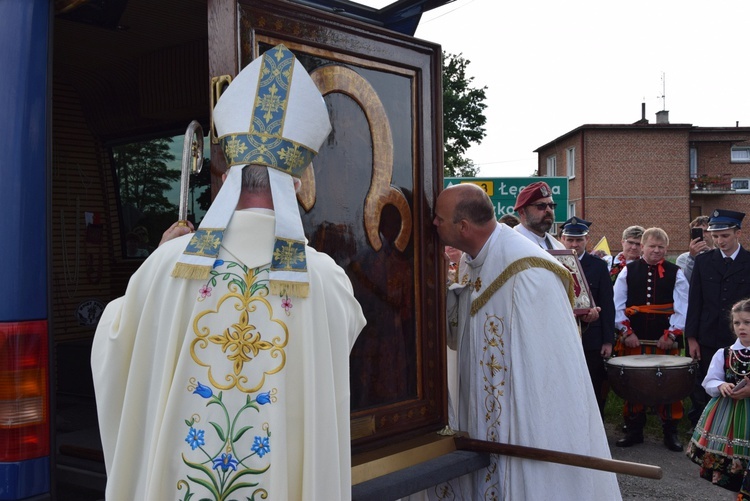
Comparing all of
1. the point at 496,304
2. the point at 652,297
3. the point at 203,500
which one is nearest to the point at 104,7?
the point at 496,304

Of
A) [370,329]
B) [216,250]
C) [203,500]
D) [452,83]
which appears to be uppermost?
[452,83]

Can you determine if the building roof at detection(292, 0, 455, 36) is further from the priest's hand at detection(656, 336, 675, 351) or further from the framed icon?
the priest's hand at detection(656, 336, 675, 351)

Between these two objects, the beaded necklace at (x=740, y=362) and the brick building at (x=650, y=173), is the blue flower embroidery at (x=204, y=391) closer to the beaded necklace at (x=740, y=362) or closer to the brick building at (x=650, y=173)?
the beaded necklace at (x=740, y=362)

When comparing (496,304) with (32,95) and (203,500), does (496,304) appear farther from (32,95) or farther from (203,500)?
(32,95)

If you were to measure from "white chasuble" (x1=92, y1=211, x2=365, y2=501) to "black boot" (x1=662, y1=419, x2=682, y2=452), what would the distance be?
6.04 metres

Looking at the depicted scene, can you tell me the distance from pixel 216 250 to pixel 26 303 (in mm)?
796

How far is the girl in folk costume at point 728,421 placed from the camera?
5.27 meters

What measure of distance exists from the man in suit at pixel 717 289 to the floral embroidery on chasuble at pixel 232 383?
21.4 ft

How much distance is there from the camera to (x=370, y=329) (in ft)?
10.1

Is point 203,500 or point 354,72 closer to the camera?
point 203,500

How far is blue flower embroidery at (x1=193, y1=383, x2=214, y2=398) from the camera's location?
7.19 feet

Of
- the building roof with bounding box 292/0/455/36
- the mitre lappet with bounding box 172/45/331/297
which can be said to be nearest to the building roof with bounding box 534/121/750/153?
the building roof with bounding box 292/0/455/36

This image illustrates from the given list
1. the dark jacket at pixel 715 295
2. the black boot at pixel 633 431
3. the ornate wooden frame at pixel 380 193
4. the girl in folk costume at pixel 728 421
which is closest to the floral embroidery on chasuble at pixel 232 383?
the ornate wooden frame at pixel 380 193

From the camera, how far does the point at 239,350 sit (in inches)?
87.5
